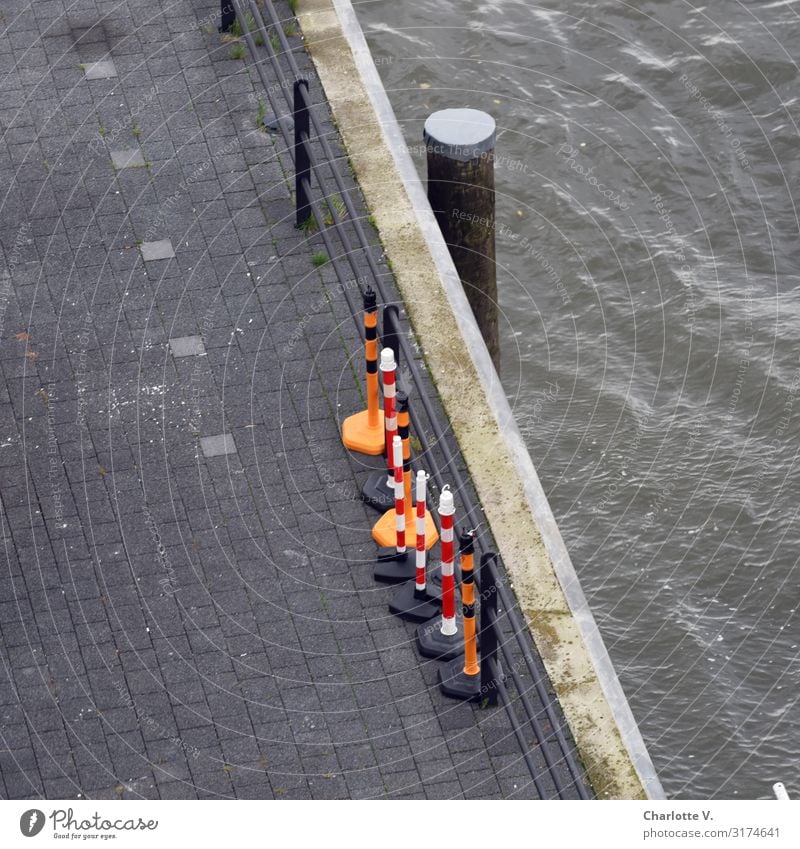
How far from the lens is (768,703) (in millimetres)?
16250

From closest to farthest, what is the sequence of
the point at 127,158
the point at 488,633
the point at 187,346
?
the point at 488,633 < the point at 187,346 < the point at 127,158

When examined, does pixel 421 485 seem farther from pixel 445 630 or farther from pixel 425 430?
pixel 425 430

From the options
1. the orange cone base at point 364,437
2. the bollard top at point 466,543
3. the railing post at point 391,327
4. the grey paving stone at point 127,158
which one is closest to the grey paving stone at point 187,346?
the orange cone base at point 364,437

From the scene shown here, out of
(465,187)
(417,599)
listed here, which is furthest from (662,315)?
(417,599)

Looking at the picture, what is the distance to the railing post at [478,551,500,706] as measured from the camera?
12309mm

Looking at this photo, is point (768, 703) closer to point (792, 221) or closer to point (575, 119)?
point (792, 221)

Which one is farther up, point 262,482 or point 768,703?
point 262,482

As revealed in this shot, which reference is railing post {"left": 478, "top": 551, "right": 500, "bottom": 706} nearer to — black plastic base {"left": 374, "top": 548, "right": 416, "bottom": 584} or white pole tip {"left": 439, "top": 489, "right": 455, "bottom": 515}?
white pole tip {"left": 439, "top": 489, "right": 455, "bottom": 515}

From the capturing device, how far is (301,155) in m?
15.7

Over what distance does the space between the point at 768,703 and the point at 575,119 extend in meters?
7.76

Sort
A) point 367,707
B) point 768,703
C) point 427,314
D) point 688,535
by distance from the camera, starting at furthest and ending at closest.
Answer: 1. point 688,535
2. point 768,703
3. point 427,314
4. point 367,707

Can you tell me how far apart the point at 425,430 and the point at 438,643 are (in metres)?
1.85

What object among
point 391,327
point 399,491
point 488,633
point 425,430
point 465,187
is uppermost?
point 391,327
